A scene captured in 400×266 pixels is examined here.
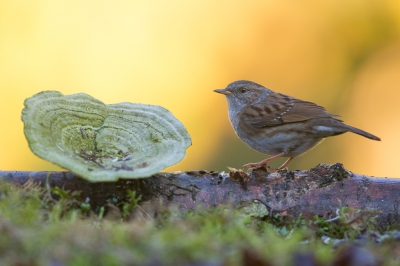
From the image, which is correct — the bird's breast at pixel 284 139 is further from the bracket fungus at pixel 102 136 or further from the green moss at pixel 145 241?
the green moss at pixel 145 241

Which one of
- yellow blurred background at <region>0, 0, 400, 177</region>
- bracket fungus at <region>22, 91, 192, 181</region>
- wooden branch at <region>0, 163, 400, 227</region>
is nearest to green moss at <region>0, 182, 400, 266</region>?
bracket fungus at <region>22, 91, 192, 181</region>

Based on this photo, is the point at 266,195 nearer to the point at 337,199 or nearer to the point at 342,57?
the point at 337,199

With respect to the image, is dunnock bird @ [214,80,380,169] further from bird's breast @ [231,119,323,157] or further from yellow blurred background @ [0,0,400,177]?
yellow blurred background @ [0,0,400,177]

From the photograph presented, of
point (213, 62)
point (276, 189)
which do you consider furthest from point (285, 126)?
point (213, 62)

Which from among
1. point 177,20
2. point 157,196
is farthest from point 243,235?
point 177,20

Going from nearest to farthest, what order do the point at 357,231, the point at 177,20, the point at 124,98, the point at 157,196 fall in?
1. the point at 357,231
2. the point at 157,196
3. the point at 124,98
4. the point at 177,20

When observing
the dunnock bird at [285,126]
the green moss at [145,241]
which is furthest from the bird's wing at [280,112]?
the green moss at [145,241]

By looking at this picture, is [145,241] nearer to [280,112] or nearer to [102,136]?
[102,136]
